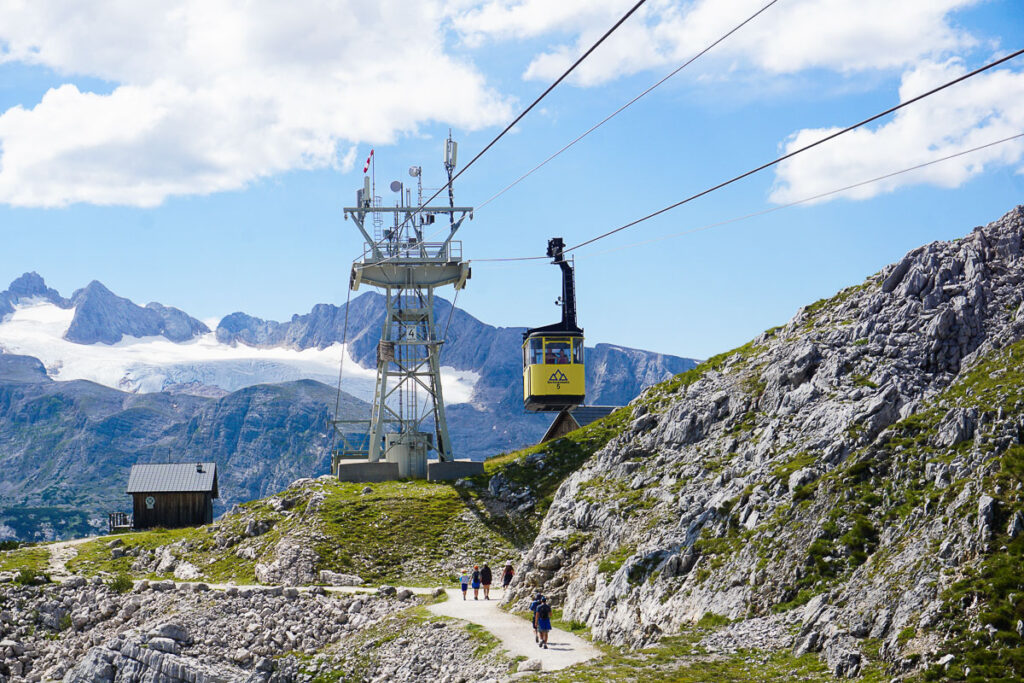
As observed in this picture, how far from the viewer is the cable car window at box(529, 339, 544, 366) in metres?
94.4

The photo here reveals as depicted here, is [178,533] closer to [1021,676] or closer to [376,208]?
[376,208]

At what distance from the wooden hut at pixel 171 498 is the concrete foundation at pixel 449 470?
2266 cm

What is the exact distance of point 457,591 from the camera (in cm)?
6356

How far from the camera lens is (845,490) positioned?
4141 centimetres

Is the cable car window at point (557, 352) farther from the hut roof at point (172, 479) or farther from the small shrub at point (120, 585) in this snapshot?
the small shrub at point (120, 585)

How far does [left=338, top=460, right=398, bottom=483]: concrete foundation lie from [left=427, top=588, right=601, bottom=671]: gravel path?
99.9ft

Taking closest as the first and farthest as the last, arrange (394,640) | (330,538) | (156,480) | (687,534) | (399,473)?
1. (687,534)
2. (394,640)
3. (330,538)
4. (399,473)
5. (156,480)

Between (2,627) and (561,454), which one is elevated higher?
(561,454)

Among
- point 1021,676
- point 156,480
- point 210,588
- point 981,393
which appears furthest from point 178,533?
point 1021,676

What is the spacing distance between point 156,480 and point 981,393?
76320 millimetres

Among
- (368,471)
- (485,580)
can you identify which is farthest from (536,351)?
(485,580)

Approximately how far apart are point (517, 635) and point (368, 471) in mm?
44233

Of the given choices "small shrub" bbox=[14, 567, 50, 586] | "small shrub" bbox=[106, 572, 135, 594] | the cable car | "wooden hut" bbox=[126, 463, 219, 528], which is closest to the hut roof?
"wooden hut" bbox=[126, 463, 219, 528]

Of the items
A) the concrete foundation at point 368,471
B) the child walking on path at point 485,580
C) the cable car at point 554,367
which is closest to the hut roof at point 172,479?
the concrete foundation at point 368,471
